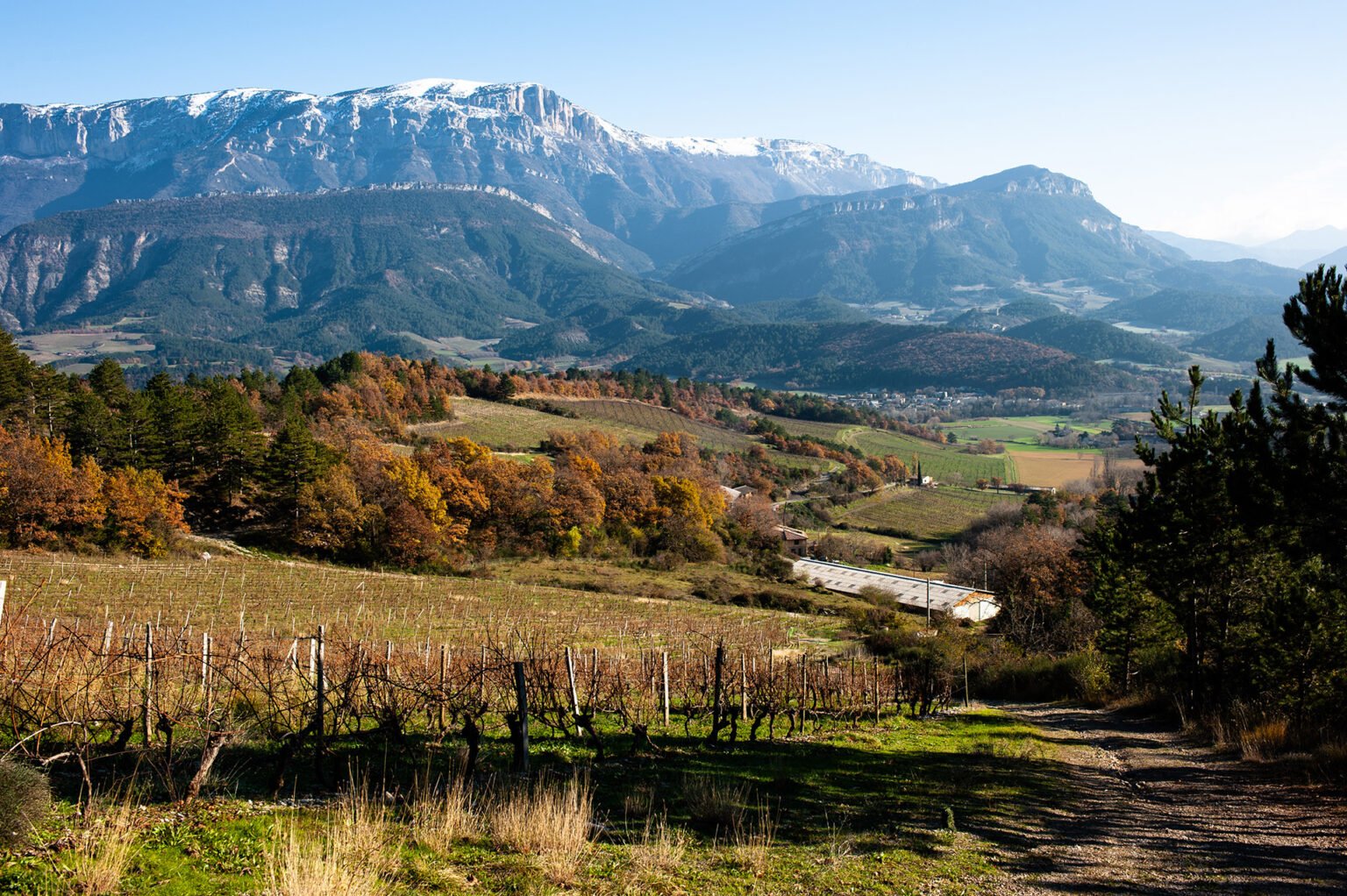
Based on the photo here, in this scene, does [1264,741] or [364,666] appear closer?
[364,666]

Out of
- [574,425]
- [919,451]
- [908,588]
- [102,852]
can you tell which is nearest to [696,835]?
[102,852]

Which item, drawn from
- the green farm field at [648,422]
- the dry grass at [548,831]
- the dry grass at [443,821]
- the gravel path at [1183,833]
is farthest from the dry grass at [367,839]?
the green farm field at [648,422]

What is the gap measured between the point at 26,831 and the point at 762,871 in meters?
6.09

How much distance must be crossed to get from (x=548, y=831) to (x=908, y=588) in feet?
189

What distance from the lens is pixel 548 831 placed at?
759cm

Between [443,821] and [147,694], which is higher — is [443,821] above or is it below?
below

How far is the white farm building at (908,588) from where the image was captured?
55750mm

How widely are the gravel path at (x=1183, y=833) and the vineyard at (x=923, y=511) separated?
7645 centimetres

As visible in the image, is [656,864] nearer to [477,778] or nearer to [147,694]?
[477,778]

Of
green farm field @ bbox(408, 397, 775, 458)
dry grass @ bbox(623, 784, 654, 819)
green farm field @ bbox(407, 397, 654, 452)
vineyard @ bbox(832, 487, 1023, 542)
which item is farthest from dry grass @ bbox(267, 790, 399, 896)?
vineyard @ bbox(832, 487, 1023, 542)

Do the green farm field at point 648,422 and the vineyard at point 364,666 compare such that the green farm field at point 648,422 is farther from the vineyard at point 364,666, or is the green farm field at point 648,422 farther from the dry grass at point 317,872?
the dry grass at point 317,872

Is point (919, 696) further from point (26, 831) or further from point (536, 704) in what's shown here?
point (26, 831)

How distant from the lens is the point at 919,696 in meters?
25.3

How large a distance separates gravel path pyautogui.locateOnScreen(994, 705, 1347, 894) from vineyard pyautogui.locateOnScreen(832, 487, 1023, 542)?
76454mm
